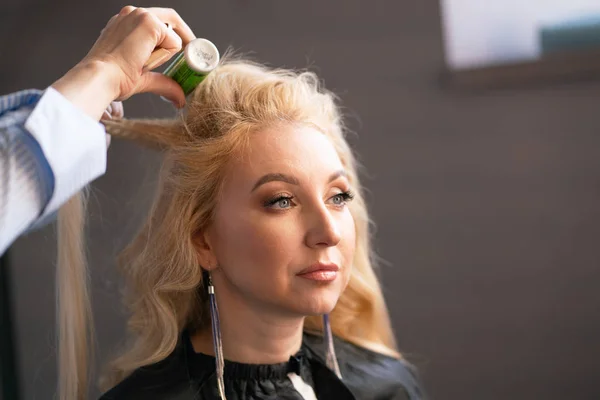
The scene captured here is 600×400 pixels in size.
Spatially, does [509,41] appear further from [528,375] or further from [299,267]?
[299,267]

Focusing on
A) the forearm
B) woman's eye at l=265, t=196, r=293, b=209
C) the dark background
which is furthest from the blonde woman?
the dark background

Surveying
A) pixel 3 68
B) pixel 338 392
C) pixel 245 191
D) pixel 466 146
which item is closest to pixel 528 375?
pixel 466 146

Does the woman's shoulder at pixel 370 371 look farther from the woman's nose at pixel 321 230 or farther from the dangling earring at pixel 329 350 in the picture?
the woman's nose at pixel 321 230

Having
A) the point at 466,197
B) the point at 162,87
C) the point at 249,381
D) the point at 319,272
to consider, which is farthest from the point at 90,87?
the point at 466,197

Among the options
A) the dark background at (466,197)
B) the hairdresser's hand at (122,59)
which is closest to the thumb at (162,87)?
the hairdresser's hand at (122,59)

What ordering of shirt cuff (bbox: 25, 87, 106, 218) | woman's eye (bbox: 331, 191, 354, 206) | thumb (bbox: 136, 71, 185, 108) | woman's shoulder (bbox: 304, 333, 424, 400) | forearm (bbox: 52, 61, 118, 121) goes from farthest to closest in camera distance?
1. woman's shoulder (bbox: 304, 333, 424, 400)
2. woman's eye (bbox: 331, 191, 354, 206)
3. thumb (bbox: 136, 71, 185, 108)
4. forearm (bbox: 52, 61, 118, 121)
5. shirt cuff (bbox: 25, 87, 106, 218)

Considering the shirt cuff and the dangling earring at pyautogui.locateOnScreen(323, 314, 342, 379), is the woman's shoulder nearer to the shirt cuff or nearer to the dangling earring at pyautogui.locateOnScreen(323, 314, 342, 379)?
the dangling earring at pyautogui.locateOnScreen(323, 314, 342, 379)

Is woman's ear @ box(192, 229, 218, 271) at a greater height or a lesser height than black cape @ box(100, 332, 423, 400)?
greater

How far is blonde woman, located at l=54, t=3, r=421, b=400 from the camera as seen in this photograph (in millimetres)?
1327

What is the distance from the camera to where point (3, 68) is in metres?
1.71

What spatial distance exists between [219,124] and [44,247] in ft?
1.98

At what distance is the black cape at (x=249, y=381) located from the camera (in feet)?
4.53

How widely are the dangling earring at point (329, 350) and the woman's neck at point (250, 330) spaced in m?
0.15

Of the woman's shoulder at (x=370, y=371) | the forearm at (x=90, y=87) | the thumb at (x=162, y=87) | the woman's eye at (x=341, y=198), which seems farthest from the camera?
the woman's shoulder at (x=370, y=371)
